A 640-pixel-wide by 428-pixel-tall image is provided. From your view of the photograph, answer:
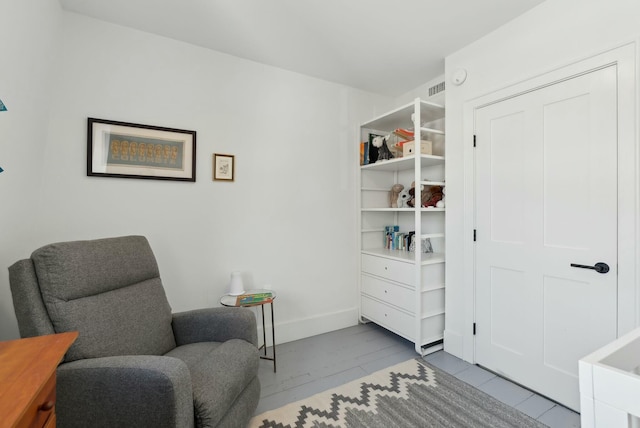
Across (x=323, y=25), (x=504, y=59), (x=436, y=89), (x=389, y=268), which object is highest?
(x=323, y=25)

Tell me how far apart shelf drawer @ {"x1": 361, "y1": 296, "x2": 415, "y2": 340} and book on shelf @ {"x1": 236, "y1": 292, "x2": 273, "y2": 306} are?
117cm

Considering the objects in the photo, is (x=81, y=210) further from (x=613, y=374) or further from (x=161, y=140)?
(x=613, y=374)

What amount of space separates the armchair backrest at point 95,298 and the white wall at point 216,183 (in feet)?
1.66

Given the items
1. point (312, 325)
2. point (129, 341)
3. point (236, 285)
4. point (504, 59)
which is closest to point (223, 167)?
point (236, 285)

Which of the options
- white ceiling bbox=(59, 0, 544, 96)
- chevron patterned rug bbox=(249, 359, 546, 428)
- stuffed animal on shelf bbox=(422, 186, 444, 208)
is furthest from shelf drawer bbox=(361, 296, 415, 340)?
white ceiling bbox=(59, 0, 544, 96)

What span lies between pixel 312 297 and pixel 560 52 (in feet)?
8.68

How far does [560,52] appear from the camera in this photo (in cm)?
180

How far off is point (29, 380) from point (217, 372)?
71 cm

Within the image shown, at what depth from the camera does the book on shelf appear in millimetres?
2137

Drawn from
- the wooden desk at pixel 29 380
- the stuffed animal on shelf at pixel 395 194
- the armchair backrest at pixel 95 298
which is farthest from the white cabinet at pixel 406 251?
the wooden desk at pixel 29 380

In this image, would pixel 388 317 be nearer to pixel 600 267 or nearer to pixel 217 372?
pixel 600 267

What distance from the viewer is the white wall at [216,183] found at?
1.94m

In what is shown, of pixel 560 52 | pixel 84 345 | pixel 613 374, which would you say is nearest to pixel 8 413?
pixel 84 345

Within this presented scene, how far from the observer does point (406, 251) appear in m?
2.95
